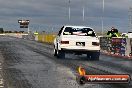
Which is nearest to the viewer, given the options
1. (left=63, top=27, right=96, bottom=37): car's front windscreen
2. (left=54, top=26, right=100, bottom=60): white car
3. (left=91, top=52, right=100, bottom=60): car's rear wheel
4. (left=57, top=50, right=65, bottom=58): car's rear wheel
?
(left=54, top=26, right=100, bottom=60): white car

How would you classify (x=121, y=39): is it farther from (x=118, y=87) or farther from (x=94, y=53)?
(x=118, y=87)

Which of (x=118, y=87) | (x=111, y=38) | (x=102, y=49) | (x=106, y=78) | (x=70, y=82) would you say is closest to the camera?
(x=106, y=78)

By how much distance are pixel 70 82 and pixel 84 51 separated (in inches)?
437

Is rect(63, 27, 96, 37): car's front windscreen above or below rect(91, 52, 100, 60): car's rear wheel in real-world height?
above

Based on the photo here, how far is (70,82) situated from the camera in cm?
1214

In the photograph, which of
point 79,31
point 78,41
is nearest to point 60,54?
point 78,41

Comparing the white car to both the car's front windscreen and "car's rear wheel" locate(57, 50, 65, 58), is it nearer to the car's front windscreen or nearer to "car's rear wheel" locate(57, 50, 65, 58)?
the car's front windscreen

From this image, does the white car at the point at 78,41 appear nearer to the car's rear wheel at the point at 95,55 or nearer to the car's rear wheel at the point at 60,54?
the car's rear wheel at the point at 95,55

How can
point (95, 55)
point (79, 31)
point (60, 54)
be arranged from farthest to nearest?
point (60, 54)
point (95, 55)
point (79, 31)

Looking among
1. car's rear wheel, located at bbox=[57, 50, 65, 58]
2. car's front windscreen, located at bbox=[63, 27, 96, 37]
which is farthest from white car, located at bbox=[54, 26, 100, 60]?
car's rear wheel, located at bbox=[57, 50, 65, 58]

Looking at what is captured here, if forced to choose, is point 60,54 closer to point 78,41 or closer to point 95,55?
point 78,41

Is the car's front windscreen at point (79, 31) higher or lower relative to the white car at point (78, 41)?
higher

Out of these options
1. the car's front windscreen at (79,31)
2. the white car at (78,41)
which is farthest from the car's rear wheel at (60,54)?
the car's front windscreen at (79,31)

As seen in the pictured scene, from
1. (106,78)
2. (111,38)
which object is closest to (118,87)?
(106,78)
